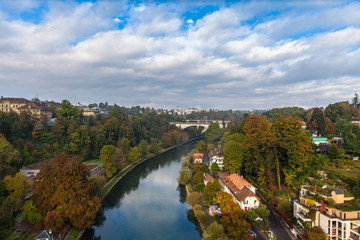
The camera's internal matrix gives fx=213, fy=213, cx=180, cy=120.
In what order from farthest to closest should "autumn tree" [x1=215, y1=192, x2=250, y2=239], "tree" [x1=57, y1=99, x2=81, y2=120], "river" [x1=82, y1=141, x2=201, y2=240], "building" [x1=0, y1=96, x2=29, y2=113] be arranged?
"tree" [x1=57, y1=99, x2=81, y2=120] < "building" [x1=0, y1=96, x2=29, y2=113] < "river" [x1=82, y1=141, x2=201, y2=240] < "autumn tree" [x1=215, y1=192, x2=250, y2=239]

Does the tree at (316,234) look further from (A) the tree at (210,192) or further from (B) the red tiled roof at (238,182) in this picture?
(A) the tree at (210,192)

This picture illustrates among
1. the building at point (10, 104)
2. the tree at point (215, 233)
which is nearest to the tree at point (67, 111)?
the building at point (10, 104)

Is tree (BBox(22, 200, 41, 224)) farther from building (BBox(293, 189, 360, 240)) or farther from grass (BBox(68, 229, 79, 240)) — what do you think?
building (BBox(293, 189, 360, 240))

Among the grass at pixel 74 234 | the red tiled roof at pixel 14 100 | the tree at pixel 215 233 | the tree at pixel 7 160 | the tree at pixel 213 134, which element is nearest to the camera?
the tree at pixel 215 233

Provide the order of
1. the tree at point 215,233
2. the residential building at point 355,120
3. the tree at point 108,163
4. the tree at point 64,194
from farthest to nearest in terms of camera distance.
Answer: the residential building at point 355,120 < the tree at point 108,163 < the tree at point 64,194 < the tree at point 215,233

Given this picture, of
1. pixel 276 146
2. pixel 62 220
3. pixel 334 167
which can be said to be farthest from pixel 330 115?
pixel 62 220

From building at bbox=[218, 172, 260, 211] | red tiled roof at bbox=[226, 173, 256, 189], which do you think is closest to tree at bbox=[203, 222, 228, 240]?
building at bbox=[218, 172, 260, 211]

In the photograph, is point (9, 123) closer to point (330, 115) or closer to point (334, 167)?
point (334, 167)
